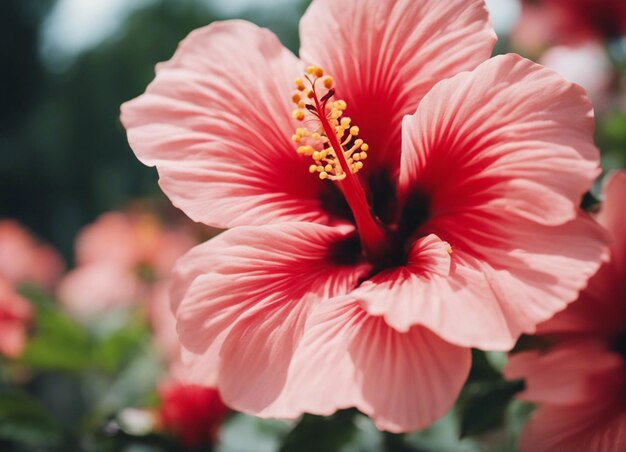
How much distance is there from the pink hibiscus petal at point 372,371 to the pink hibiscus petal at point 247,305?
1.3 inches

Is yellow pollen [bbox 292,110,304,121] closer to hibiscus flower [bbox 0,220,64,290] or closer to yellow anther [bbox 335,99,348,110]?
yellow anther [bbox 335,99,348,110]

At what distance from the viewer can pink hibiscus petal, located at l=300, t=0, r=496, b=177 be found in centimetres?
64

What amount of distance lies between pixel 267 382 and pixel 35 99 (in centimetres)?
744

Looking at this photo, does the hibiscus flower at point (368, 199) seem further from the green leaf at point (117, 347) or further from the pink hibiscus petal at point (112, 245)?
the pink hibiscus petal at point (112, 245)

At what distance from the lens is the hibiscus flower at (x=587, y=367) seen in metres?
0.61

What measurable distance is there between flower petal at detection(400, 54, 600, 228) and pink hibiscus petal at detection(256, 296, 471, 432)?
150 mm

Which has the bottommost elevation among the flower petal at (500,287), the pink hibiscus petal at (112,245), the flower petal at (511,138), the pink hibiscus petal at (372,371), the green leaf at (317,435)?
the pink hibiscus petal at (112,245)

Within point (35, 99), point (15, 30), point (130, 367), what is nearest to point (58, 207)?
point (35, 99)

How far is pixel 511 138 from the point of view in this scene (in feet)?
1.92

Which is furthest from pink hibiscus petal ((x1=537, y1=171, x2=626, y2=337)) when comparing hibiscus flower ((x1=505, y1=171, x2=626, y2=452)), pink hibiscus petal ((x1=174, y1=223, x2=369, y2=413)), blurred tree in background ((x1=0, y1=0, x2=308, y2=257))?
blurred tree in background ((x1=0, y1=0, x2=308, y2=257))

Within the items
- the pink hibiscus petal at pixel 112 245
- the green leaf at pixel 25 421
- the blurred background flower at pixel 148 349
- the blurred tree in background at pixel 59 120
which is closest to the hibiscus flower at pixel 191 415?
the blurred background flower at pixel 148 349

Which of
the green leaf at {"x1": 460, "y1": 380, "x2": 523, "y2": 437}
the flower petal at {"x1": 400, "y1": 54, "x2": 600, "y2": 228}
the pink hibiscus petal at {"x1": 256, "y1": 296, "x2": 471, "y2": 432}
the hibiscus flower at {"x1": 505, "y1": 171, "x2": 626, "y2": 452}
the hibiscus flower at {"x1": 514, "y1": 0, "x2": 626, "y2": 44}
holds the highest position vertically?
the flower petal at {"x1": 400, "y1": 54, "x2": 600, "y2": 228}

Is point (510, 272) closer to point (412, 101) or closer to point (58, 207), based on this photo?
point (412, 101)

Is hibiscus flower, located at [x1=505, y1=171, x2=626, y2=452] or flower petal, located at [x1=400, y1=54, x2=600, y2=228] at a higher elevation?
flower petal, located at [x1=400, y1=54, x2=600, y2=228]
